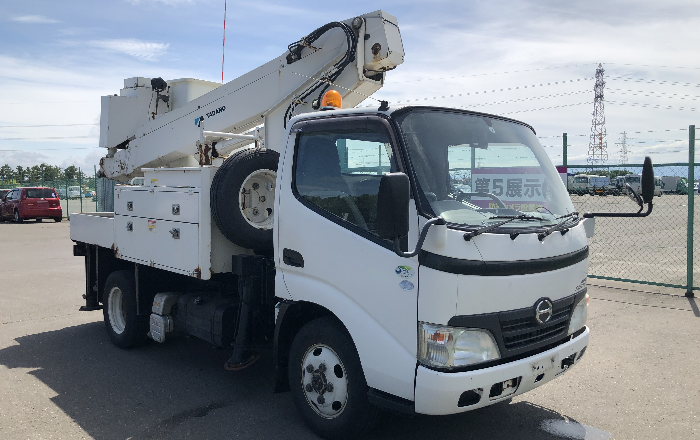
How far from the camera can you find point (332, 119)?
3982 millimetres

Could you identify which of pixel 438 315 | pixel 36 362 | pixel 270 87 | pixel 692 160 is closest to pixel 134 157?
pixel 270 87

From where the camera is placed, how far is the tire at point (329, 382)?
3.65 meters

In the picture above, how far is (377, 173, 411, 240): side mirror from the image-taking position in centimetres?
301

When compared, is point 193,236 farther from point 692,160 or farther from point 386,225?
point 692,160

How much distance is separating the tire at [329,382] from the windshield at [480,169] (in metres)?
1.15

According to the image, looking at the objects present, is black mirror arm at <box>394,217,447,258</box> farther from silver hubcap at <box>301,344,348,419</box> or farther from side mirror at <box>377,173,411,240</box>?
silver hubcap at <box>301,344,348,419</box>

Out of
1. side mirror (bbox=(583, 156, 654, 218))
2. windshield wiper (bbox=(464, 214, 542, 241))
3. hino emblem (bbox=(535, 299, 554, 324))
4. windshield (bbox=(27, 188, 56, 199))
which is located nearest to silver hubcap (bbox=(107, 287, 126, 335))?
windshield wiper (bbox=(464, 214, 542, 241))

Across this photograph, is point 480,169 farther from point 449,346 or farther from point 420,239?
point 449,346

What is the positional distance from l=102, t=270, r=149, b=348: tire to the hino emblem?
4184 mm

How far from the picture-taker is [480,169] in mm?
3943

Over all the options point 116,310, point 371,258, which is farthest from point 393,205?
point 116,310

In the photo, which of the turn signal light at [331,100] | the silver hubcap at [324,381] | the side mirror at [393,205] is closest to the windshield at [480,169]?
the side mirror at [393,205]

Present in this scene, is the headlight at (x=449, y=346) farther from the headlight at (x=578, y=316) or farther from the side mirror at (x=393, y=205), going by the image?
the headlight at (x=578, y=316)

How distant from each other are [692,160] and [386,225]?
22.9 feet
